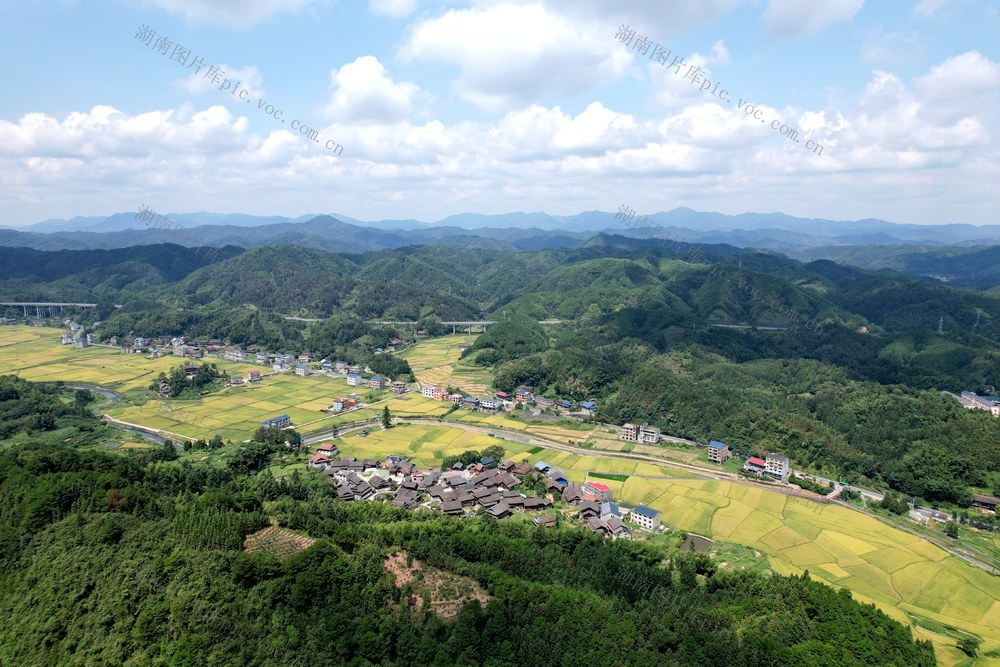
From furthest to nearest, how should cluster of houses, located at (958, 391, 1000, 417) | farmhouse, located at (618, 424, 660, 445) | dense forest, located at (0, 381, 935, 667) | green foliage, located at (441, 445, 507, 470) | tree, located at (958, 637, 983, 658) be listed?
1. cluster of houses, located at (958, 391, 1000, 417)
2. farmhouse, located at (618, 424, 660, 445)
3. green foliage, located at (441, 445, 507, 470)
4. tree, located at (958, 637, 983, 658)
5. dense forest, located at (0, 381, 935, 667)

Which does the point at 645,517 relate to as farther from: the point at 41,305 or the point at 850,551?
the point at 41,305

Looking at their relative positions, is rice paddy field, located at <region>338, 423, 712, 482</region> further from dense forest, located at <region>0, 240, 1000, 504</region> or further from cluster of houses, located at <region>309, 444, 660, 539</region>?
dense forest, located at <region>0, 240, 1000, 504</region>

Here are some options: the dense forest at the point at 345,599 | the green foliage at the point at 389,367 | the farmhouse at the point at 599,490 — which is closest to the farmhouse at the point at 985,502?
the dense forest at the point at 345,599

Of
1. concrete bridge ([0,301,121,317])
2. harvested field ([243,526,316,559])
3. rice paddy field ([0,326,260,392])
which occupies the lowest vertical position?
rice paddy field ([0,326,260,392])

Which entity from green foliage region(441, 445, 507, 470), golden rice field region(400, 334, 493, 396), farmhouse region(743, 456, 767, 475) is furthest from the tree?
golden rice field region(400, 334, 493, 396)

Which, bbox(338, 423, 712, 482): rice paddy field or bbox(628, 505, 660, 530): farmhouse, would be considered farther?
bbox(338, 423, 712, 482): rice paddy field

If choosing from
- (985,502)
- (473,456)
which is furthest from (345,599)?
(985,502)
